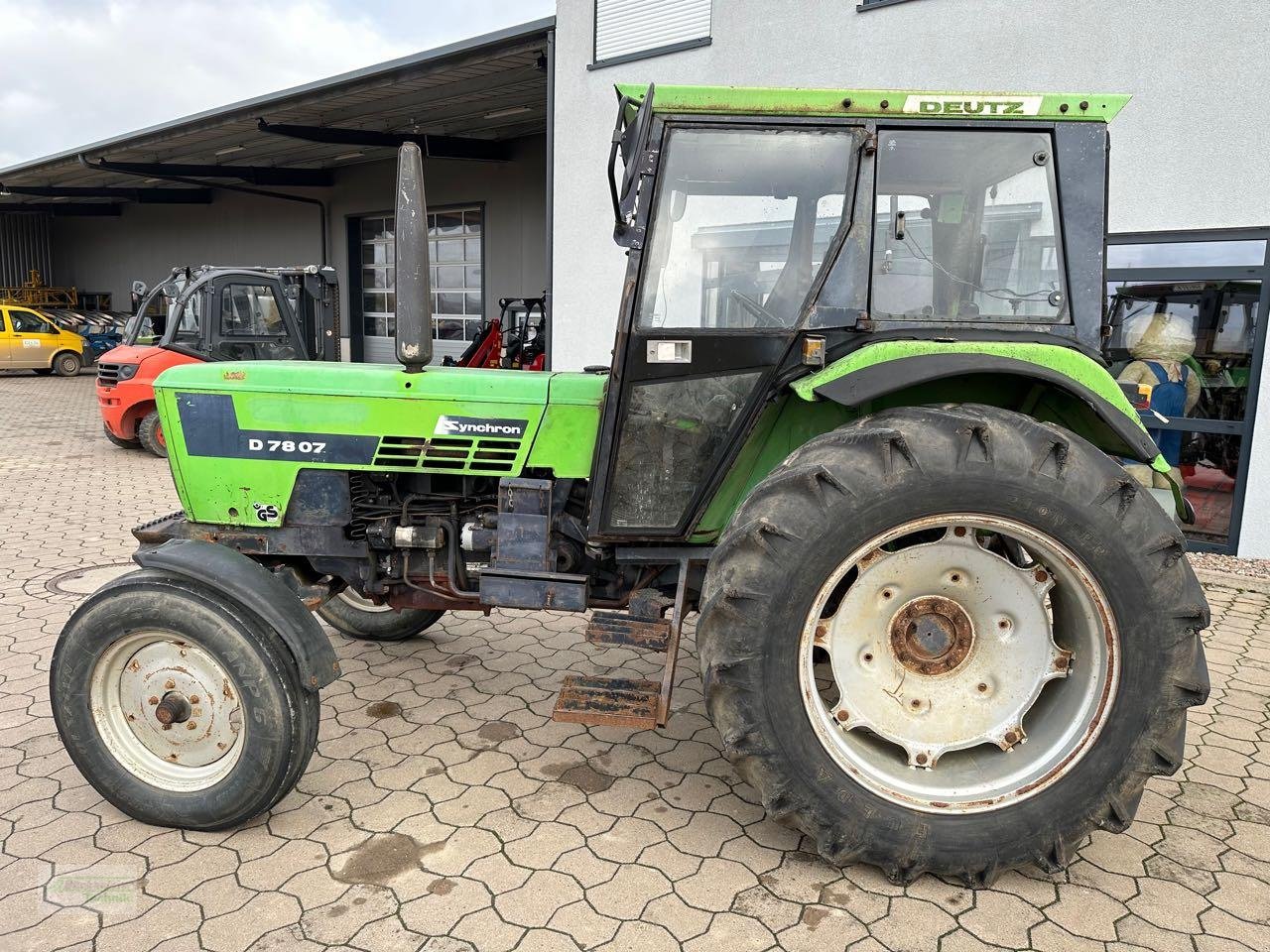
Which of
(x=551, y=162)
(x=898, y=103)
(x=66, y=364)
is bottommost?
(x=66, y=364)

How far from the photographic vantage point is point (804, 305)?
275 cm

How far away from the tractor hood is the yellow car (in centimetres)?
1949

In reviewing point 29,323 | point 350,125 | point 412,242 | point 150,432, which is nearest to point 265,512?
point 412,242

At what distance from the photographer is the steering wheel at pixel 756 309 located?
2793 mm

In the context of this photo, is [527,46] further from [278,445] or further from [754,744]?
[754,744]

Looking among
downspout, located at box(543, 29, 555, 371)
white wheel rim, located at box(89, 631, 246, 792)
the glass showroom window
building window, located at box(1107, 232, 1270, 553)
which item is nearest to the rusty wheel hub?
white wheel rim, located at box(89, 631, 246, 792)

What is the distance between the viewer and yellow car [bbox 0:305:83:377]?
18.7 metres

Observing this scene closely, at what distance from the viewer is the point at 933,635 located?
2.71 m

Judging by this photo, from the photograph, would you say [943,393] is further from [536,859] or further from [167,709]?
[167,709]

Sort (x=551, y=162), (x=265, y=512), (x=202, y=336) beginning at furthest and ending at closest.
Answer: (x=202, y=336) < (x=551, y=162) < (x=265, y=512)

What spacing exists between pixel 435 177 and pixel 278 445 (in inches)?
565

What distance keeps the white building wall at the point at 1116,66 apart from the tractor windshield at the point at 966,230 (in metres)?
4.04

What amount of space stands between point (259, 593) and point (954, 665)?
87.7 inches

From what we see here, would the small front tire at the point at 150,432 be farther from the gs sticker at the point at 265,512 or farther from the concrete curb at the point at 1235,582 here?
the concrete curb at the point at 1235,582
